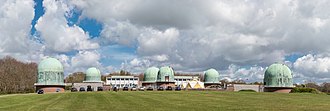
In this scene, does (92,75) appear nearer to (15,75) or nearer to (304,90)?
(15,75)

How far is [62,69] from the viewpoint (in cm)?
8225

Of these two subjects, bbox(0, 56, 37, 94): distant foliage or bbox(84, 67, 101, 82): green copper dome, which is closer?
bbox(0, 56, 37, 94): distant foliage

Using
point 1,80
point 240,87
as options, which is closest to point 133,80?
point 240,87

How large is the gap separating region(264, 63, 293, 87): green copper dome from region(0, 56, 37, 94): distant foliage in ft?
184

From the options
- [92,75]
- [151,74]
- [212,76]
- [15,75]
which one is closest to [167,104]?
[151,74]

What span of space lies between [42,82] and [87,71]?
3421cm

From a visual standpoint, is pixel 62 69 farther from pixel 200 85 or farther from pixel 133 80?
pixel 133 80

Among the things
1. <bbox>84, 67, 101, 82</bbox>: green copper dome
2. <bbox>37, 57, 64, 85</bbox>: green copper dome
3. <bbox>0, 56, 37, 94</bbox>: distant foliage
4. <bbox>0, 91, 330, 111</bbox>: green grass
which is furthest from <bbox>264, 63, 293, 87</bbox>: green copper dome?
<bbox>0, 56, 37, 94</bbox>: distant foliage

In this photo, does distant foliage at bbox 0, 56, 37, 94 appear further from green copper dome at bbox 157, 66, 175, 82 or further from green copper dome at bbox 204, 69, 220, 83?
green copper dome at bbox 204, 69, 220, 83

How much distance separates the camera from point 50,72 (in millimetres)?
79062

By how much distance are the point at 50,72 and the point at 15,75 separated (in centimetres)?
2769

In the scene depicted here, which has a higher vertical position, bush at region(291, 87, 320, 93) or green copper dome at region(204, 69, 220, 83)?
green copper dome at region(204, 69, 220, 83)

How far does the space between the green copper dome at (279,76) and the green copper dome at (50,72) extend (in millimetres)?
43476

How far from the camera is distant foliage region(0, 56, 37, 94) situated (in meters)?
95.9
